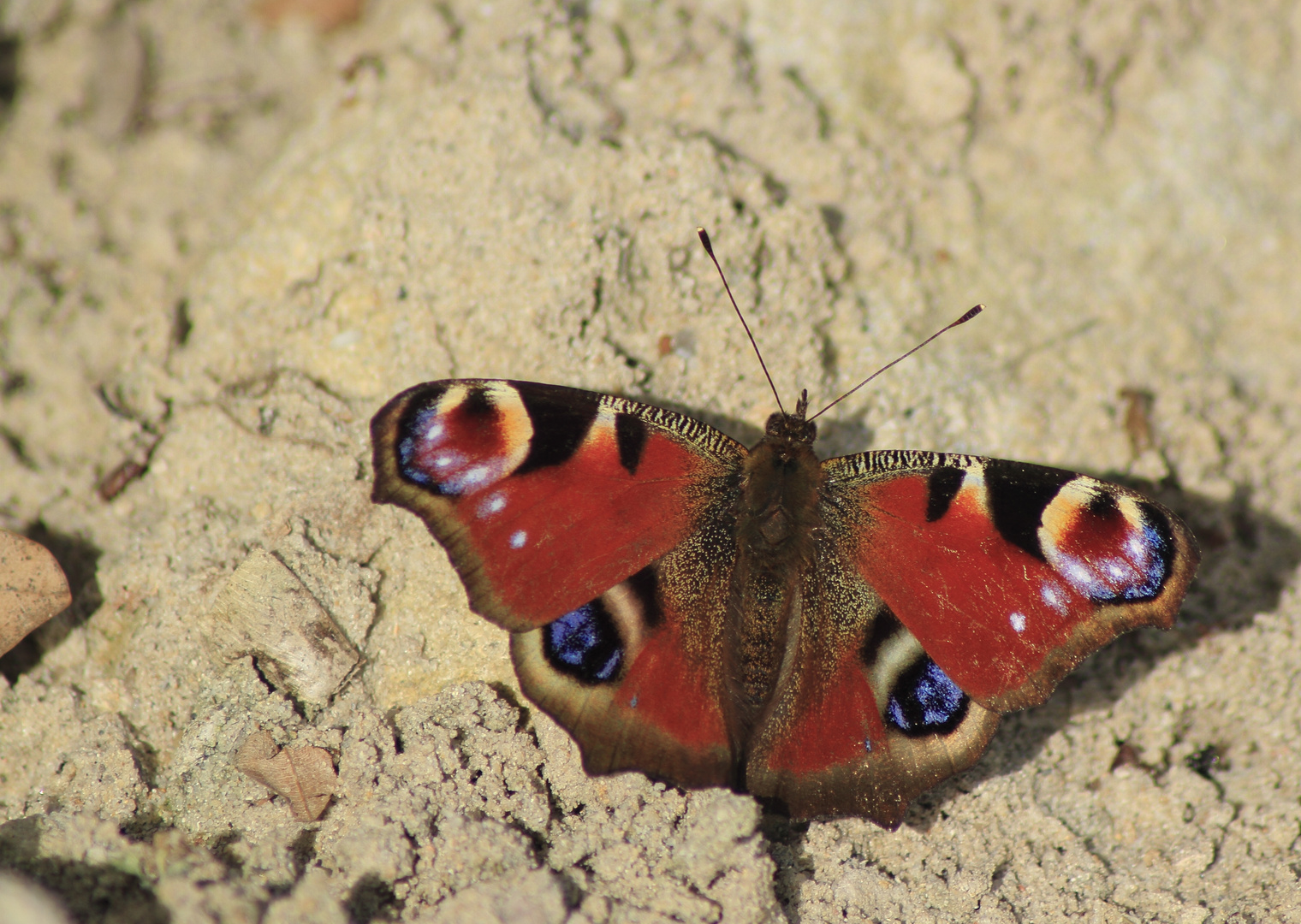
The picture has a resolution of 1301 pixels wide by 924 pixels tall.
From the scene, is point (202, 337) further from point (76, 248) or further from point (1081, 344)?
point (1081, 344)

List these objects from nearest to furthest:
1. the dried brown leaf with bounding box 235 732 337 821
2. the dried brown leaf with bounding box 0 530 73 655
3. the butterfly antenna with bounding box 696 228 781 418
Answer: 1. the dried brown leaf with bounding box 235 732 337 821
2. the dried brown leaf with bounding box 0 530 73 655
3. the butterfly antenna with bounding box 696 228 781 418

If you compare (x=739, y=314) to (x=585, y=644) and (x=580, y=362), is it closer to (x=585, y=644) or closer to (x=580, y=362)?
(x=580, y=362)

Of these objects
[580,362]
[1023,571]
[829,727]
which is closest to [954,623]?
[1023,571]

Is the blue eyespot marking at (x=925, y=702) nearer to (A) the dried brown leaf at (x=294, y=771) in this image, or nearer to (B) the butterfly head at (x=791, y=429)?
(B) the butterfly head at (x=791, y=429)

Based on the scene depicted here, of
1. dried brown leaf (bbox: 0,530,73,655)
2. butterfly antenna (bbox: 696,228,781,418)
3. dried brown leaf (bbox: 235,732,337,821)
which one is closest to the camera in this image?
dried brown leaf (bbox: 235,732,337,821)

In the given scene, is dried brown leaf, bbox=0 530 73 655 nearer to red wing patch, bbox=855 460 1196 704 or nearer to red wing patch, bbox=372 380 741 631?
red wing patch, bbox=372 380 741 631

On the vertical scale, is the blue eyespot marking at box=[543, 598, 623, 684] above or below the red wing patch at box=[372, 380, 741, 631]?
below

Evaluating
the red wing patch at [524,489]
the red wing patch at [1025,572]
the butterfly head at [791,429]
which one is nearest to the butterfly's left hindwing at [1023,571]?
the red wing patch at [1025,572]

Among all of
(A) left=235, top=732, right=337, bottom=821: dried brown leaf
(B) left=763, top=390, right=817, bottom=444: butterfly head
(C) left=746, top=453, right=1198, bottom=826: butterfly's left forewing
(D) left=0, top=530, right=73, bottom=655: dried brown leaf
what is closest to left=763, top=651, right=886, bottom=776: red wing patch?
(C) left=746, top=453, right=1198, bottom=826: butterfly's left forewing

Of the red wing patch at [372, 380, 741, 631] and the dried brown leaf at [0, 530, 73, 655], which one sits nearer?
the red wing patch at [372, 380, 741, 631]
